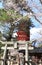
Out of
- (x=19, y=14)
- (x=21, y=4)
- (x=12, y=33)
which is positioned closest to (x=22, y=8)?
(x=21, y=4)

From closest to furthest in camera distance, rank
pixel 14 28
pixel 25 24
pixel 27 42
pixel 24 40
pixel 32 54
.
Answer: pixel 27 42 < pixel 24 40 < pixel 32 54 < pixel 25 24 < pixel 14 28

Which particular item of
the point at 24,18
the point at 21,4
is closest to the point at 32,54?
the point at 24,18

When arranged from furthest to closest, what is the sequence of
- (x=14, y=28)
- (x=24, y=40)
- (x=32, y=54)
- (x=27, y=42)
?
(x=14, y=28) < (x=32, y=54) < (x=24, y=40) < (x=27, y=42)

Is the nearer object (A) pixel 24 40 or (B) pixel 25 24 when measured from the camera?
(A) pixel 24 40

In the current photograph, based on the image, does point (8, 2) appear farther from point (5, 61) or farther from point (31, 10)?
point (5, 61)

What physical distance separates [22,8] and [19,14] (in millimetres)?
985

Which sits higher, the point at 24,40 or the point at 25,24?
the point at 25,24

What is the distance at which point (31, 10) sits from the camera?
10.2 meters

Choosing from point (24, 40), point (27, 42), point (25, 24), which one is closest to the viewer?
point (27, 42)

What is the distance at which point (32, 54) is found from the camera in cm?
1111

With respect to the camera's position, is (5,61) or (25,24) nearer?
(5,61)

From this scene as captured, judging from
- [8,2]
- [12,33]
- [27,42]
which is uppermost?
[8,2]

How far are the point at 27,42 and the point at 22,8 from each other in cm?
184

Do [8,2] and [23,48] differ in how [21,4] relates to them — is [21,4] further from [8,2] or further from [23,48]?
[23,48]
